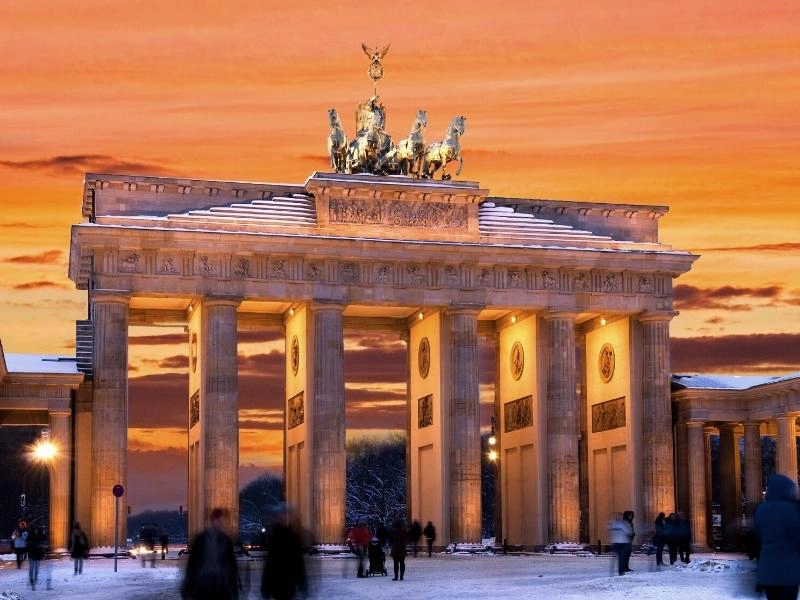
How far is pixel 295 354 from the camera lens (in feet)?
243

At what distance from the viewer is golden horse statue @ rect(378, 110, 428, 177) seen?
242 feet

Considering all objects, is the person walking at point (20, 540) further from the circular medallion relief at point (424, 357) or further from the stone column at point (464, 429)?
the circular medallion relief at point (424, 357)

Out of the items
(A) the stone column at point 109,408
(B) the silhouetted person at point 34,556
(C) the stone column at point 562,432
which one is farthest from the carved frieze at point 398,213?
(B) the silhouetted person at point 34,556

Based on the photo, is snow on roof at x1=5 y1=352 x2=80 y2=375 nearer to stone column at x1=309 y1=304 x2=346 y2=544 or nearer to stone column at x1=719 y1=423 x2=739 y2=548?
stone column at x1=309 y1=304 x2=346 y2=544

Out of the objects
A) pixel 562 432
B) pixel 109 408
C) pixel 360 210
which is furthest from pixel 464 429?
pixel 109 408

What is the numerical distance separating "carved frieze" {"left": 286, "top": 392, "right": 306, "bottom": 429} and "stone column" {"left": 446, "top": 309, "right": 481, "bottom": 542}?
655cm

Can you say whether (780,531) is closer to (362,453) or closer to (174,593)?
(174,593)

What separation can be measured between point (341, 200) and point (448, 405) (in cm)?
1026

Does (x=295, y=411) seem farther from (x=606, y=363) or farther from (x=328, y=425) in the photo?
(x=606, y=363)

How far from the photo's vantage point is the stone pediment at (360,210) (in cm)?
6875

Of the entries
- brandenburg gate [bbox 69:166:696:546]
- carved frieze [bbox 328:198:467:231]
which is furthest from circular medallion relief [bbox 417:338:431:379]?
carved frieze [bbox 328:198:467:231]

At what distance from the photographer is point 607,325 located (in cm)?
7750

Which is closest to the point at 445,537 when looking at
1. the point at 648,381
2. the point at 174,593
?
the point at 648,381

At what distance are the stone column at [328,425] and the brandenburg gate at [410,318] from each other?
0.07m
